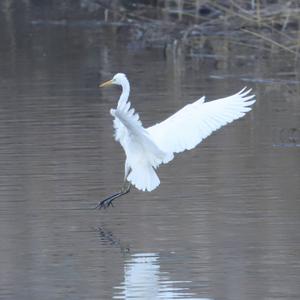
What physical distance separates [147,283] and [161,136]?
8.91 feet

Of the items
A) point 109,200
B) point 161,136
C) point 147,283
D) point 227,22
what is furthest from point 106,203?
point 227,22

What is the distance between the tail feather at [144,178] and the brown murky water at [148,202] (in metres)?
0.23

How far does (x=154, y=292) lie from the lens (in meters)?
7.81

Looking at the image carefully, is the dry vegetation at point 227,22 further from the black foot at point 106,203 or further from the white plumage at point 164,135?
the black foot at point 106,203

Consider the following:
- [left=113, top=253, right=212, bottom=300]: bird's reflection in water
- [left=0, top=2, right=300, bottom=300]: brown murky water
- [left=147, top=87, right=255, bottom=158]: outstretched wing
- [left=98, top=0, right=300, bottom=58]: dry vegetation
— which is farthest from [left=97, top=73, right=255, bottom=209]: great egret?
[left=98, top=0, right=300, bottom=58]: dry vegetation

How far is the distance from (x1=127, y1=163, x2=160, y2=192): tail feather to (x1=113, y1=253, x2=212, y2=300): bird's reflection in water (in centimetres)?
138

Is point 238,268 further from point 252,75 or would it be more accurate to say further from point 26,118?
point 252,75

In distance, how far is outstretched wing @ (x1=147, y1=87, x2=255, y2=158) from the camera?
416 inches

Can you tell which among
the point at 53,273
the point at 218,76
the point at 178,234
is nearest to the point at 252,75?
the point at 218,76

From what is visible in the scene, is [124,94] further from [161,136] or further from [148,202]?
[148,202]

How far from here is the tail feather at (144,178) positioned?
33.0 ft

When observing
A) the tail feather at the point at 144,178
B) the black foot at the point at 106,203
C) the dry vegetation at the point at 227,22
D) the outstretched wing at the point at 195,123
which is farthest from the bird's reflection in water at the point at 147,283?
the dry vegetation at the point at 227,22

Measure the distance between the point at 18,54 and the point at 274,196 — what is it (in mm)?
13346

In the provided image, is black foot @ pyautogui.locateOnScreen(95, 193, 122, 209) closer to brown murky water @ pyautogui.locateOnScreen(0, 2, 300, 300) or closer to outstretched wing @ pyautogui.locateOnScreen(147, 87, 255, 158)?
brown murky water @ pyautogui.locateOnScreen(0, 2, 300, 300)
